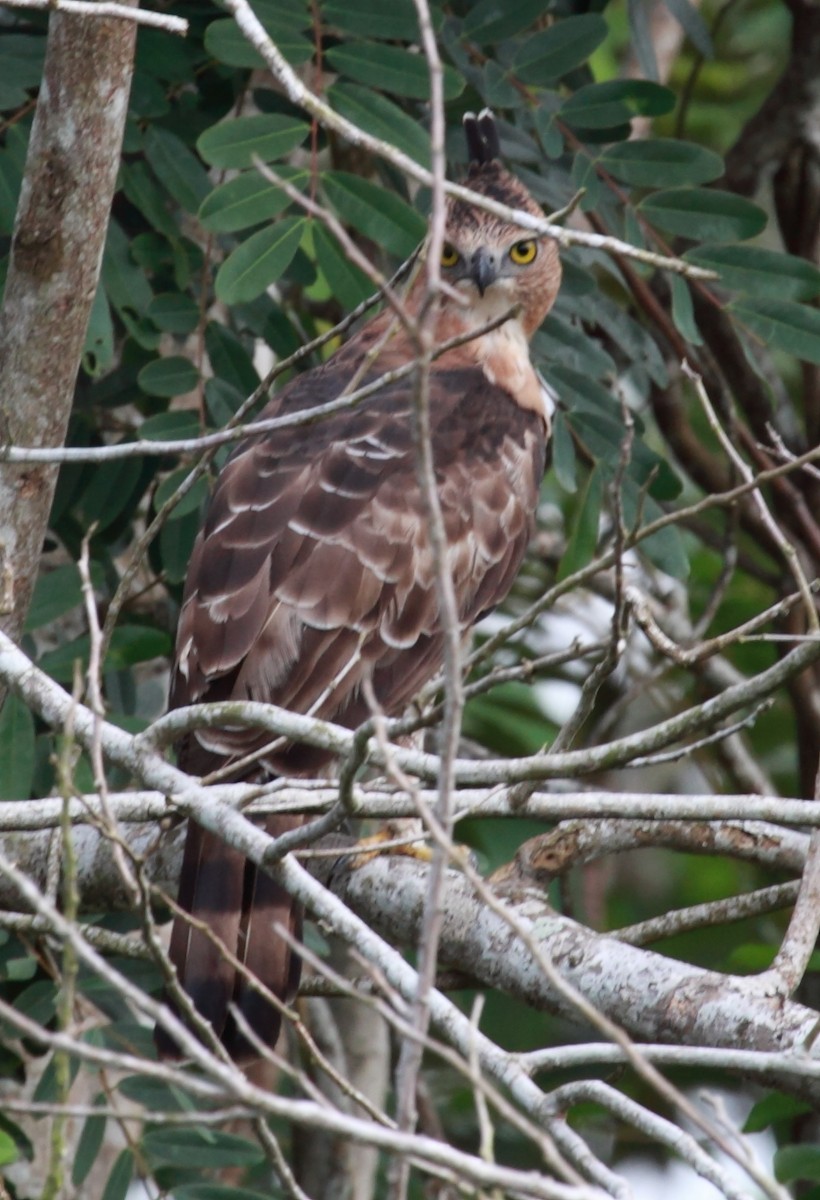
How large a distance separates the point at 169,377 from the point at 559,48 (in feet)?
3.89

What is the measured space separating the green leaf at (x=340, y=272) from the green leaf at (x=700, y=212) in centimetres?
78

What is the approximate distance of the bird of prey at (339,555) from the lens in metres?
3.14

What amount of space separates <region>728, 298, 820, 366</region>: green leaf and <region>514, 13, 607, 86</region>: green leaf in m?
0.69

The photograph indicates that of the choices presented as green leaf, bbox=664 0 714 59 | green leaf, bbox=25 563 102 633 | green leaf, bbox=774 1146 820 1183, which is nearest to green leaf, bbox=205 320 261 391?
green leaf, bbox=25 563 102 633

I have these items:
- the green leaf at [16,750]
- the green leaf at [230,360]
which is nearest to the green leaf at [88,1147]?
the green leaf at [16,750]

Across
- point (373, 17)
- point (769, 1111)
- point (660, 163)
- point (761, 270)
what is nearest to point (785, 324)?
point (761, 270)

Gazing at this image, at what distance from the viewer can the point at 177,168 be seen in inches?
146

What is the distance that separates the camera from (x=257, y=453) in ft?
12.3

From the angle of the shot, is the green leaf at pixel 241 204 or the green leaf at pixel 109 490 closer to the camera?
the green leaf at pixel 241 204

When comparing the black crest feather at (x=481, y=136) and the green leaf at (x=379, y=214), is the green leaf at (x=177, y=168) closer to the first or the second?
the green leaf at (x=379, y=214)

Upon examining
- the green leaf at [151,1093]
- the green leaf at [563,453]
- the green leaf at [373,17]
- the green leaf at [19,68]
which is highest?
the green leaf at [373,17]

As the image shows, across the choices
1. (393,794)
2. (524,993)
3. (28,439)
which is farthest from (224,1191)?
(28,439)

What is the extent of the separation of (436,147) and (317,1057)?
105cm

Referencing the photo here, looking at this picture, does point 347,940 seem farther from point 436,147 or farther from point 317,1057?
point 436,147
